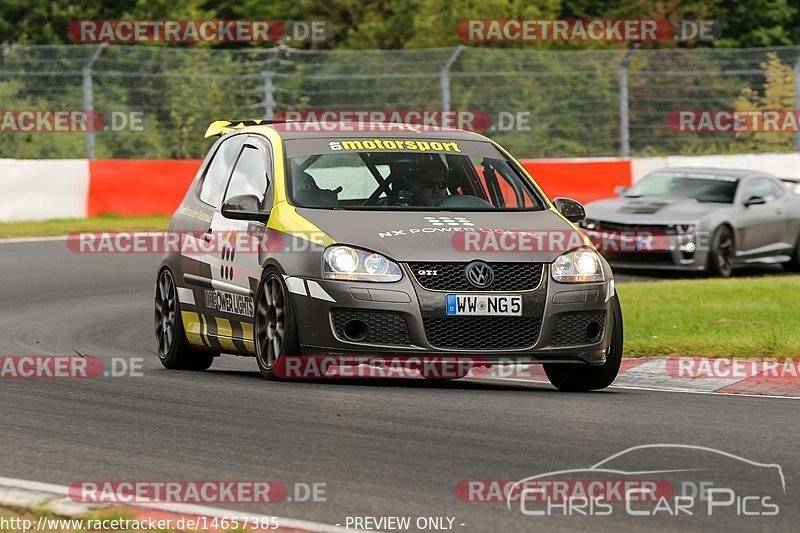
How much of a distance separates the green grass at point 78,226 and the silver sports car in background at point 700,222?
682 centimetres

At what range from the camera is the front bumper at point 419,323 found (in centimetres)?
899

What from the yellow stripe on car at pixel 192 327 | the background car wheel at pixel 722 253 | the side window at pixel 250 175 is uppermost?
the side window at pixel 250 175

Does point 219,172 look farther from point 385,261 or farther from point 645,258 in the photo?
point 645,258

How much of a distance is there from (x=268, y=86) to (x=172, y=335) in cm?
1508

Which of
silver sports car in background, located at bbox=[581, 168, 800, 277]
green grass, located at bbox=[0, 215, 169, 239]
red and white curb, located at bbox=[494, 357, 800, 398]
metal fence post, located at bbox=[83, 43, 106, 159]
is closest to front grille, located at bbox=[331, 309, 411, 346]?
red and white curb, located at bbox=[494, 357, 800, 398]

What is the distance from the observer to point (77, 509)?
587cm

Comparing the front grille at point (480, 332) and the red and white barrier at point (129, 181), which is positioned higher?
the front grille at point (480, 332)

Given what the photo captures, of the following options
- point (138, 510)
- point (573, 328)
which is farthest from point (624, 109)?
point (138, 510)

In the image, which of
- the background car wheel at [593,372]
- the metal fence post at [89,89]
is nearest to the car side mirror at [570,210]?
the background car wheel at [593,372]

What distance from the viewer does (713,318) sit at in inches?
534

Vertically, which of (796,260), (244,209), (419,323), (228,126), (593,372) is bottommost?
(796,260)

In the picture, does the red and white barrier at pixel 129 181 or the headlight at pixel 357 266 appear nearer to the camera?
the headlight at pixel 357 266

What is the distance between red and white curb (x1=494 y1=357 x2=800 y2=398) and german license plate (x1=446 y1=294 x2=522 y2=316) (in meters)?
1.55

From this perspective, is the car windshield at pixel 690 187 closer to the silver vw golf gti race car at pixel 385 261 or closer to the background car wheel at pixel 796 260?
the background car wheel at pixel 796 260
